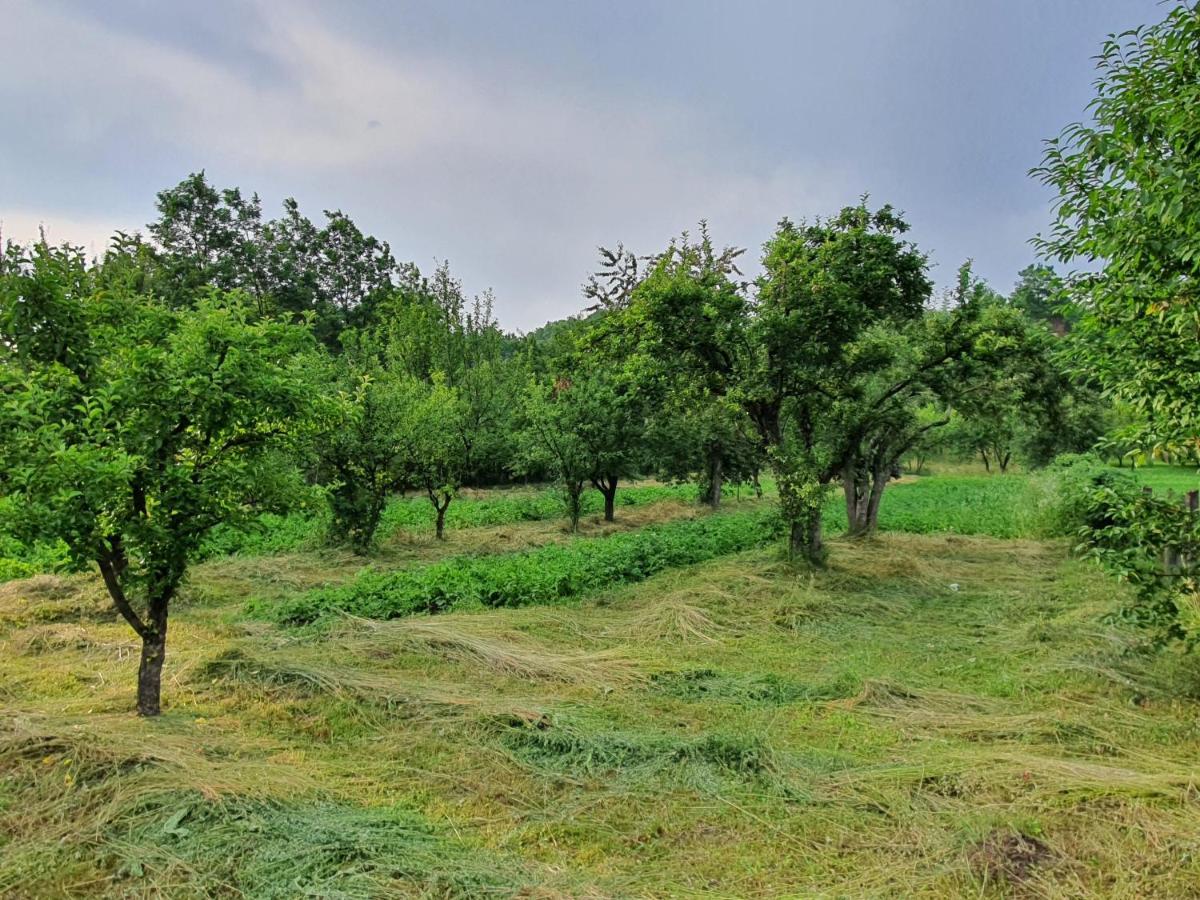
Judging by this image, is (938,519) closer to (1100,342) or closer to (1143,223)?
(1100,342)

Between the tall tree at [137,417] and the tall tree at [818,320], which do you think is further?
the tall tree at [818,320]

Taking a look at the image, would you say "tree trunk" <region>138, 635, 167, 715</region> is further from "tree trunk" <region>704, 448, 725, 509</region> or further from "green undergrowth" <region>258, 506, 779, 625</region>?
"tree trunk" <region>704, 448, 725, 509</region>

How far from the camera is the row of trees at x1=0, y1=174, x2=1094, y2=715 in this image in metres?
4.98

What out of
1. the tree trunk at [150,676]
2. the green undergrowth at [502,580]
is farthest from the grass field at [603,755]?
the green undergrowth at [502,580]

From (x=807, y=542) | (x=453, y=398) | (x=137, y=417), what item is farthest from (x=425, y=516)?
(x=137, y=417)

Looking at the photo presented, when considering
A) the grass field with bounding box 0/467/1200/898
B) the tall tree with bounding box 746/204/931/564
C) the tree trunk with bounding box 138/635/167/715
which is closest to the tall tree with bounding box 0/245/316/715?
the tree trunk with bounding box 138/635/167/715

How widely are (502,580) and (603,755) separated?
17.3 feet

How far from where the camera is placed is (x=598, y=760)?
4.73 meters

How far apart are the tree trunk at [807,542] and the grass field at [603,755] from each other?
249 centimetres

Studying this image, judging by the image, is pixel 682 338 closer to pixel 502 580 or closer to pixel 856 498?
pixel 502 580

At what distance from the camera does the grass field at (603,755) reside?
340cm

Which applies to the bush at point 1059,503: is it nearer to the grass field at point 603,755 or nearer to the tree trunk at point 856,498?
the tree trunk at point 856,498

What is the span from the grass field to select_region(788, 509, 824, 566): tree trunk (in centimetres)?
249

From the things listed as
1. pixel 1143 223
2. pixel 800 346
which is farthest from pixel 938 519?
pixel 1143 223
